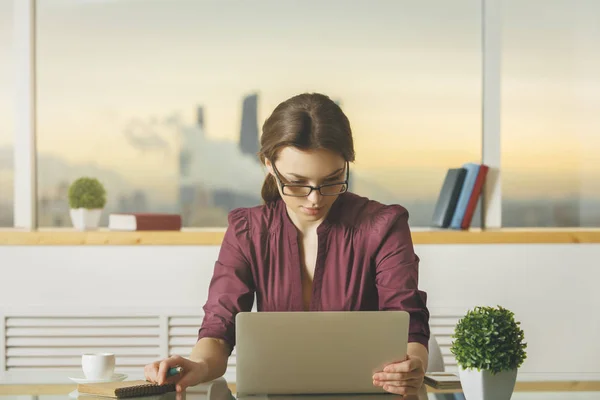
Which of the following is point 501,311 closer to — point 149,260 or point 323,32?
point 149,260

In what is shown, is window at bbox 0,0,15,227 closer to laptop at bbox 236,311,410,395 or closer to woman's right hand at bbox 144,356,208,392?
woman's right hand at bbox 144,356,208,392

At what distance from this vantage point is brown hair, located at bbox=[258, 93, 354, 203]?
2.36 metres

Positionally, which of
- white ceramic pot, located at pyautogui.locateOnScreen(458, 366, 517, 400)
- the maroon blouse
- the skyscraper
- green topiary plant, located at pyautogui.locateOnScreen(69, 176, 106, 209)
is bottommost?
white ceramic pot, located at pyautogui.locateOnScreen(458, 366, 517, 400)

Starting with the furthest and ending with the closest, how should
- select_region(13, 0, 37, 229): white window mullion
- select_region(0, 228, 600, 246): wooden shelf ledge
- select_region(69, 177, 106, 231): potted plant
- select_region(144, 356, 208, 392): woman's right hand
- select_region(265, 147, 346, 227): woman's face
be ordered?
select_region(13, 0, 37, 229): white window mullion → select_region(69, 177, 106, 231): potted plant → select_region(0, 228, 600, 246): wooden shelf ledge → select_region(265, 147, 346, 227): woman's face → select_region(144, 356, 208, 392): woman's right hand

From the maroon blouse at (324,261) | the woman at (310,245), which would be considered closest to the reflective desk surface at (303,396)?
the woman at (310,245)

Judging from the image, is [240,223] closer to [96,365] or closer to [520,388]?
[96,365]

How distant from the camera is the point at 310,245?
260 cm

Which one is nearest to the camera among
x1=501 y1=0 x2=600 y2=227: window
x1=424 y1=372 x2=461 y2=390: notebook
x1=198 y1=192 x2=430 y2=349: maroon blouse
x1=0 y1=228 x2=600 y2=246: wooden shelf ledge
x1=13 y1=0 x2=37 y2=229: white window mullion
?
x1=424 y1=372 x2=461 y2=390: notebook

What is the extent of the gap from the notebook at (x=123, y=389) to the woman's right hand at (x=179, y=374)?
0.02 metres

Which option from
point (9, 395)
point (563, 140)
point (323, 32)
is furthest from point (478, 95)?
point (9, 395)

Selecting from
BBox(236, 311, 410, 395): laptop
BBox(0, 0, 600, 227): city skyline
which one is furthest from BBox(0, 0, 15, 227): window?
BBox(236, 311, 410, 395): laptop

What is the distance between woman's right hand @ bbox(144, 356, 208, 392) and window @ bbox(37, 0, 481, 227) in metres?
2.19

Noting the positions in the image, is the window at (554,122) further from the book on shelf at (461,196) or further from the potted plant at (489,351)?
the potted plant at (489,351)

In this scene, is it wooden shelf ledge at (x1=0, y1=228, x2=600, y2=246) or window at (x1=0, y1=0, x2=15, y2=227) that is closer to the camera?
wooden shelf ledge at (x1=0, y1=228, x2=600, y2=246)
